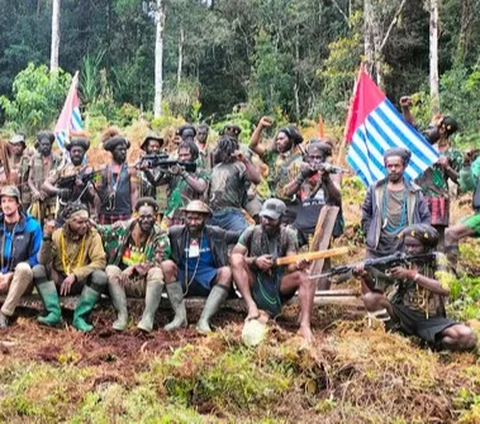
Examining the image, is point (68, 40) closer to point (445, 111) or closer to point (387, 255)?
point (445, 111)

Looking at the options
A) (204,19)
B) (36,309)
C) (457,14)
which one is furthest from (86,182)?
(204,19)

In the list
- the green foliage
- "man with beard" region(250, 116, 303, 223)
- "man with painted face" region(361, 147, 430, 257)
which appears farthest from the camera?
the green foliage

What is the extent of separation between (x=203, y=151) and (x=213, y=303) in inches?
120

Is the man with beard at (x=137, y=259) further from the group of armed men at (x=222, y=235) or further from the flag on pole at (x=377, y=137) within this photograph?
the flag on pole at (x=377, y=137)

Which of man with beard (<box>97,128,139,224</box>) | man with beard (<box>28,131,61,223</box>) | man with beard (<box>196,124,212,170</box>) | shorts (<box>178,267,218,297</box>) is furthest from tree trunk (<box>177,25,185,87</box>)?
shorts (<box>178,267,218,297</box>)

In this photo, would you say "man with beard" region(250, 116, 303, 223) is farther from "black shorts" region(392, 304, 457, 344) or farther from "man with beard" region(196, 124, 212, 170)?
"black shorts" region(392, 304, 457, 344)

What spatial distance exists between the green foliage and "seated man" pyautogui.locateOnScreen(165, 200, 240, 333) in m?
15.3

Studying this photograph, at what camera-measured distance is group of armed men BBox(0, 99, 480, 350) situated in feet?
21.0

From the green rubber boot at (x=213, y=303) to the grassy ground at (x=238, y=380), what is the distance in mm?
334

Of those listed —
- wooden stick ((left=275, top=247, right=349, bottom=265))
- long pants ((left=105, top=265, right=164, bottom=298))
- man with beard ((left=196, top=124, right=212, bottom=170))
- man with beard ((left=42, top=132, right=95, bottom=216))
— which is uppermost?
man with beard ((left=196, top=124, right=212, bottom=170))

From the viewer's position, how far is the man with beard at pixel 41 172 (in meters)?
9.09

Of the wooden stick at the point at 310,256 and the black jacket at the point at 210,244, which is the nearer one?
the wooden stick at the point at 310,256

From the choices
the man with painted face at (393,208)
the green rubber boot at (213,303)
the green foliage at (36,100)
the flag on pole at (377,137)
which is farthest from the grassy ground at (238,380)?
the green foliage at (36,100)

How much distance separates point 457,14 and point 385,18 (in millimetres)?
2232
